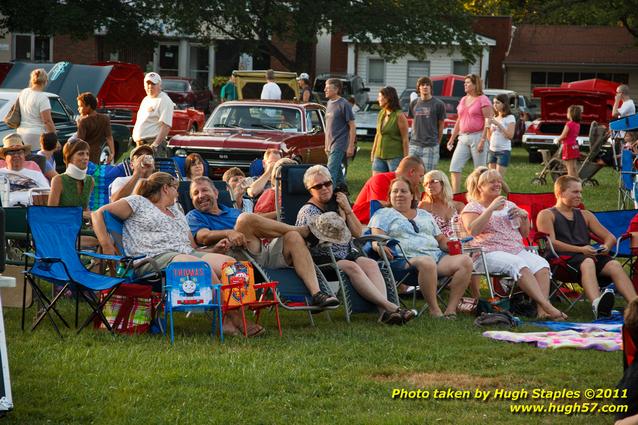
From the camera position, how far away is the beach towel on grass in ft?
25.7

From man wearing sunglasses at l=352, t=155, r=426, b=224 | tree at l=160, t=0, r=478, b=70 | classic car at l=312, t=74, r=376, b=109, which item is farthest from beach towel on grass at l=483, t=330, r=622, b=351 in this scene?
classic car at l=312, t=74, r=376, b=109

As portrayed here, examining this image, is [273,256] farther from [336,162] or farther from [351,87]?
[351,87]

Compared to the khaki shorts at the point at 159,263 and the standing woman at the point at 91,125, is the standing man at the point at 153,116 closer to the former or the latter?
the standing woman at the point at 91,125

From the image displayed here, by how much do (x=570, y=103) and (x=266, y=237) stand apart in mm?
18653

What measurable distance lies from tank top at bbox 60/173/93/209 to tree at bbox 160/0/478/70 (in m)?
24.6

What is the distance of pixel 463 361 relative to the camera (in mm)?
7297

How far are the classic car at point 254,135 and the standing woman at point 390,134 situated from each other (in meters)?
2.70

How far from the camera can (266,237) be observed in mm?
8578

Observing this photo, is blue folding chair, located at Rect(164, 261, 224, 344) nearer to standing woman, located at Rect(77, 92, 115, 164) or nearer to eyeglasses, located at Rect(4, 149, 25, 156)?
eyeglasses, located at Rect(4, 149, 25, 156)

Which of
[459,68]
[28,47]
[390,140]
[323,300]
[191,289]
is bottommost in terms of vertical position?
[323,300]

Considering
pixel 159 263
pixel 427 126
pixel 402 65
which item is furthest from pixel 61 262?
pixel 402 65

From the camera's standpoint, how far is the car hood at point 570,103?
2602cm

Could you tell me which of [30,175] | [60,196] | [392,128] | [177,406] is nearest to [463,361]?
[177,406]

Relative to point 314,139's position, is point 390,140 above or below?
above
